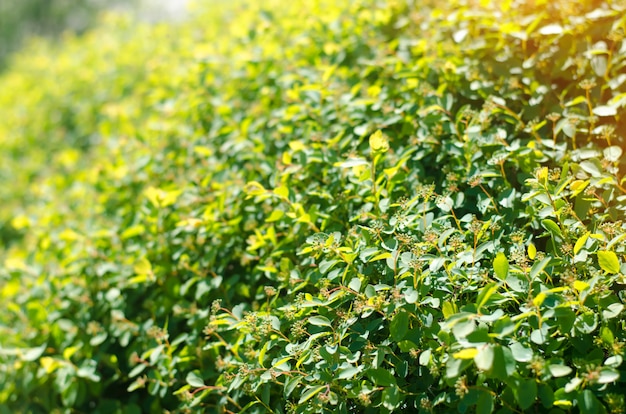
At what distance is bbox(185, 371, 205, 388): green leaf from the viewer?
211 cm

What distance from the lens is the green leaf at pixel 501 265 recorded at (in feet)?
5.73

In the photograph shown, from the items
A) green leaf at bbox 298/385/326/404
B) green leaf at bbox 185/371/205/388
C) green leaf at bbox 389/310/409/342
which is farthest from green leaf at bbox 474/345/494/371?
green leaf at bbox 185/371/205/388

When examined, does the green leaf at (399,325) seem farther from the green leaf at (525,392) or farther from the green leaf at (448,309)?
the green leaf at (525,392)

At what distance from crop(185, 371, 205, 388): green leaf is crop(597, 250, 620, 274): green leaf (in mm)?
1361

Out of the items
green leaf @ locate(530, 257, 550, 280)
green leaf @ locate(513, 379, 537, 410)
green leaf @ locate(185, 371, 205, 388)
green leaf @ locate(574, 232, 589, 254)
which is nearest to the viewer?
green leaf @ locate(513, 379, 537, 410)

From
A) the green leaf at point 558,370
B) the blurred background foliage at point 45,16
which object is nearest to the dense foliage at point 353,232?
the green leaf at point 558,370

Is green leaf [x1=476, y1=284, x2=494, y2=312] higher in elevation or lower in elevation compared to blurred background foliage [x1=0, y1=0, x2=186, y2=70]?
higher

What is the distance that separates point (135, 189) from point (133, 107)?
4.55ft

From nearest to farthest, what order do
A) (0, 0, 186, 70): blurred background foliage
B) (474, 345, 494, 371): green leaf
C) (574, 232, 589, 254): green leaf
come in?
(474, 345, 494, 371): green leaf < (574, 232, 589, 254): green leaf < (0, 0, 186, 70): blurred background foliage

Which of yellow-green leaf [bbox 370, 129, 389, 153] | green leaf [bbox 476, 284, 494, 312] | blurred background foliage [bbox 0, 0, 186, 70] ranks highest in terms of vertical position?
yellow-green leaf [bbox 370, 129, 389, 153]

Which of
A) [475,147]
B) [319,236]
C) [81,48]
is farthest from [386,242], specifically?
[81,48]

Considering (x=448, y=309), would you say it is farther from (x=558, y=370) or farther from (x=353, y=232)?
(x=353, y=232)

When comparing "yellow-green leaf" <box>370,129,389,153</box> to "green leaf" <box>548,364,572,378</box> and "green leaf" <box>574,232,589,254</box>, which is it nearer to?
"green leaf" <box>574,232,589,254</box>

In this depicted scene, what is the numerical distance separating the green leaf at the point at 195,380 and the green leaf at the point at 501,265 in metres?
1.08
